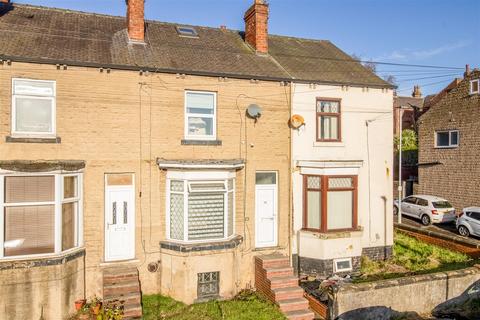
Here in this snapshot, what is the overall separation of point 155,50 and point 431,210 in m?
16.7

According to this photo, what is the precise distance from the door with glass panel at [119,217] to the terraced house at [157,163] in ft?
0.10

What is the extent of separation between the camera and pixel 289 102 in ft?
44.0

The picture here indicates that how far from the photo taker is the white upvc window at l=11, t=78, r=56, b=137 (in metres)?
10.6

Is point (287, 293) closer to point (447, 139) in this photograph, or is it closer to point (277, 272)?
point (277, 272)

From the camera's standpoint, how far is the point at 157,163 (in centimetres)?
1182

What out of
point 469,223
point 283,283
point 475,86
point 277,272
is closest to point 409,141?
point 475,86

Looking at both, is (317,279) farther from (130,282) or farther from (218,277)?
(130,282)

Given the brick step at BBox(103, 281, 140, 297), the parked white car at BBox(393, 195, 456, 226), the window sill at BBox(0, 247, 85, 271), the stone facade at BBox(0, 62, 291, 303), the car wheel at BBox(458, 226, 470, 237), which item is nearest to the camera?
the window sill at BBox(0, 247, 85, 271)

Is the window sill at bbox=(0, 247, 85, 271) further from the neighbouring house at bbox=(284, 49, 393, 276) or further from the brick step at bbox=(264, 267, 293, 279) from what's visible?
the neighbouring house at bbox=(284, 49, 393, 276)

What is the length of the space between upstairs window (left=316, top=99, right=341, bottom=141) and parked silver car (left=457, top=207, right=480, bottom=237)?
916 centimetres

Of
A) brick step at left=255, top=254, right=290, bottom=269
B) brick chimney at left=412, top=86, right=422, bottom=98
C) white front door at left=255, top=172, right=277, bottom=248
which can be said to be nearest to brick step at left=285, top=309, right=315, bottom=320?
brick step at left=255, top=254, right=290, bottom=269

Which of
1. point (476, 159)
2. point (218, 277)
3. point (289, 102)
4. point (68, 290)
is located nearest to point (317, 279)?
point (218, 277)

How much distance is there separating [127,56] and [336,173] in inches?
309

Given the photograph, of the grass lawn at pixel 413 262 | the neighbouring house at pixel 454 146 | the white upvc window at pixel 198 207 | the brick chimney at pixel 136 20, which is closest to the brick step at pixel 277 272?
the white upvc window at pixel 198 207
